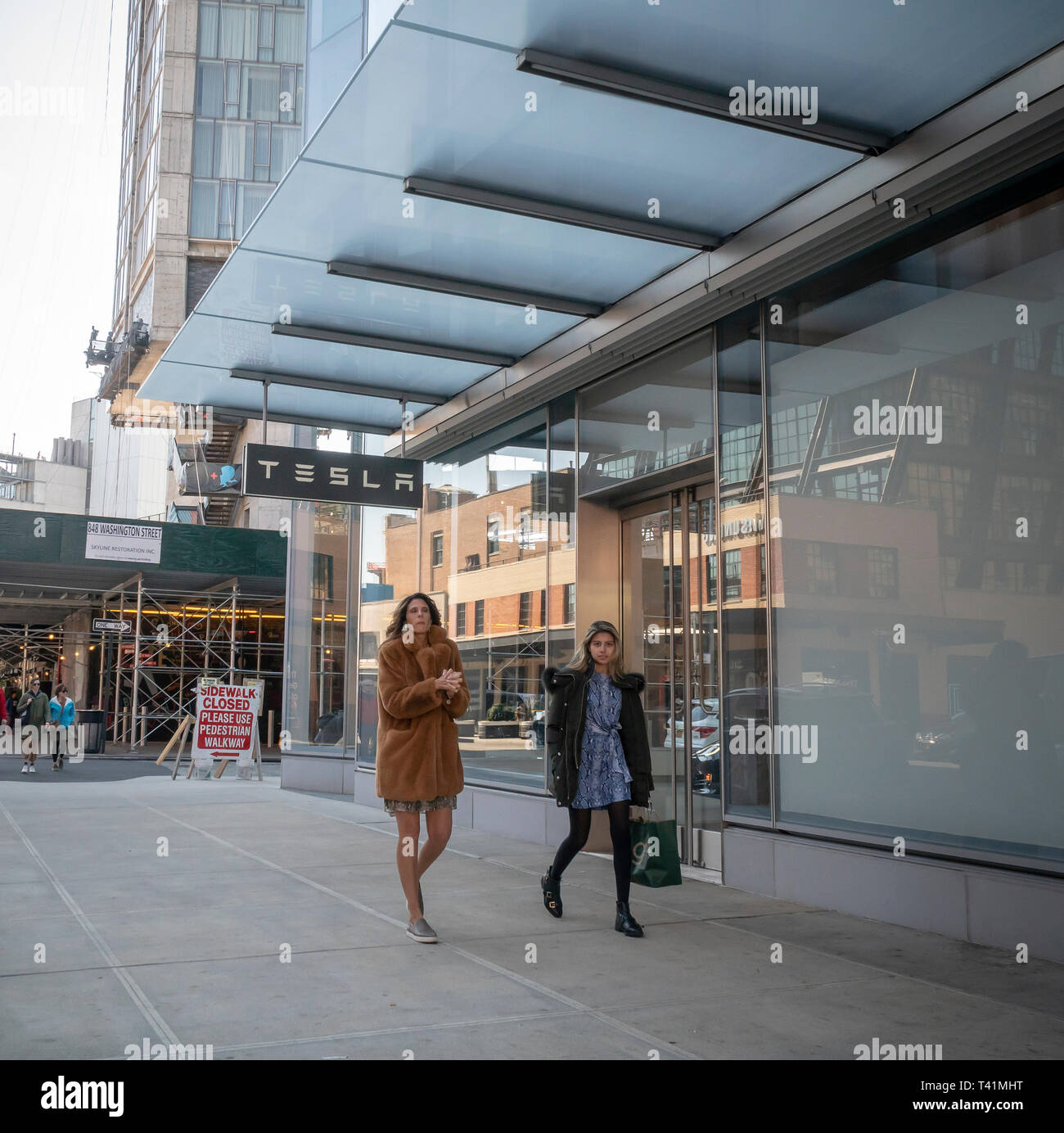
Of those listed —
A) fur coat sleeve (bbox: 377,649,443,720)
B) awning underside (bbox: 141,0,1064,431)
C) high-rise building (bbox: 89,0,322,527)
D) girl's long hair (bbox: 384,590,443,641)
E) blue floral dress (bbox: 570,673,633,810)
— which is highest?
high-rise building (bbox: 89,0,322,527)

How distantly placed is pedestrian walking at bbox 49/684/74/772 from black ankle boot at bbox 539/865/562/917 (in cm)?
1719

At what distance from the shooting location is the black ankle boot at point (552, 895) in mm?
6766

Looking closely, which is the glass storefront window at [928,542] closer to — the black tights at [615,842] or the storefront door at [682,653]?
the storefront door at [682,653]

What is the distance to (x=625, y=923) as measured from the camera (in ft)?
20.6

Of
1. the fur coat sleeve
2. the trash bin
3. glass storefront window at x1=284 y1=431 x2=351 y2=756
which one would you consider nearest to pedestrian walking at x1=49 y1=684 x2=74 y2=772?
the trash bin

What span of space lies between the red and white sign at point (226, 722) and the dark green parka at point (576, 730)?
1298 centimetres

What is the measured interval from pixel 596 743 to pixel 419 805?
3.83ft

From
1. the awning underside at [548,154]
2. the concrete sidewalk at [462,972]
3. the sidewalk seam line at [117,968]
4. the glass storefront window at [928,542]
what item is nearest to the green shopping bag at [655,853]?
the concrete sidewalk at [462,972]

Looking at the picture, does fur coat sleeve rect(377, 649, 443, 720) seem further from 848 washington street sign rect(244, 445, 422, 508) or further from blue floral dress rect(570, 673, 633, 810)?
848 washington street sign rect(244, 445, 422, 508)

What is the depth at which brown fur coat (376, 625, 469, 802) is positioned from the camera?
6.07 m

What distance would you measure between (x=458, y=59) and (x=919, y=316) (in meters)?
3.18

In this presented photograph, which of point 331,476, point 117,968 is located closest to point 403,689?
point 117,968

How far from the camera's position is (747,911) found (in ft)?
23.1

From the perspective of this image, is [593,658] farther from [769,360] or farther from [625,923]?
[769,360]
